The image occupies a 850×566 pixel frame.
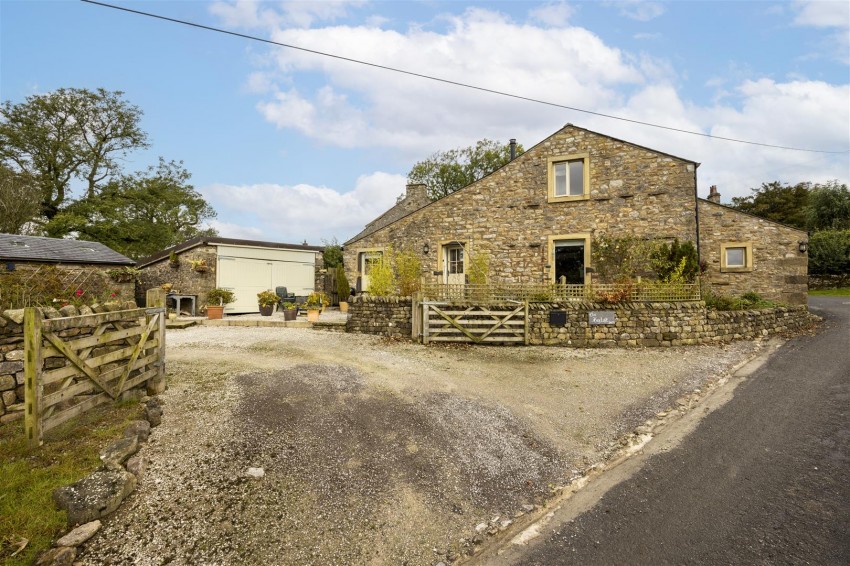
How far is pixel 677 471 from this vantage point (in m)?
4.34

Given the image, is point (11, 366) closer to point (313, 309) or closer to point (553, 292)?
point (313, 309)

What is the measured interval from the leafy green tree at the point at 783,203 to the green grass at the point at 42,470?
4261cm

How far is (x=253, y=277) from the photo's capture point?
→ 17.4 meters

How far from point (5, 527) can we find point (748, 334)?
49.4 feet

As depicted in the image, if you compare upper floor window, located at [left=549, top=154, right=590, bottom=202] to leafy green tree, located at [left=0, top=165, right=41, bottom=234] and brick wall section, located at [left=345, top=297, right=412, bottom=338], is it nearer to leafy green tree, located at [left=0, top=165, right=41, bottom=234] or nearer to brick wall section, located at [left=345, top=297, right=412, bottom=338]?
brick wall section, located at [left=345, top=297, right=412, bottom=338]

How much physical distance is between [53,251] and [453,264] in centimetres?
1531

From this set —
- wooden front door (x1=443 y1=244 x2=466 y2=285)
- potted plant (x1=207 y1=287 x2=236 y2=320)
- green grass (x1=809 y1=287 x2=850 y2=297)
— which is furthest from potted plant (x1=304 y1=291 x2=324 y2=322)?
green grass (x1=809 y1=287 x2=850 y2=297)

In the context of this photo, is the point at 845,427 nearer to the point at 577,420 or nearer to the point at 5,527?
the point at 577,420

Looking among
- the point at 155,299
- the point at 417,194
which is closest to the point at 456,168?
the point at 417,194

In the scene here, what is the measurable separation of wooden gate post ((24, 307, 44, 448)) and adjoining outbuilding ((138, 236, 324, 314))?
1323 centimetres

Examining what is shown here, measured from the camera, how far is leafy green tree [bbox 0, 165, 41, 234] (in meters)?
19.5

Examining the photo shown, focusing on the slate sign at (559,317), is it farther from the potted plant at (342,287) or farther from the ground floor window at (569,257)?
the potted plant at (342,287)

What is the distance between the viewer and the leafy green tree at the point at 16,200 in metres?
19.5

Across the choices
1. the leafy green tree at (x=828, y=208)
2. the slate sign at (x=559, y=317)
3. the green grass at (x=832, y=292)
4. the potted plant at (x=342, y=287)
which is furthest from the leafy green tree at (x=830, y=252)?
the potted plant at (x=342, y=287)
